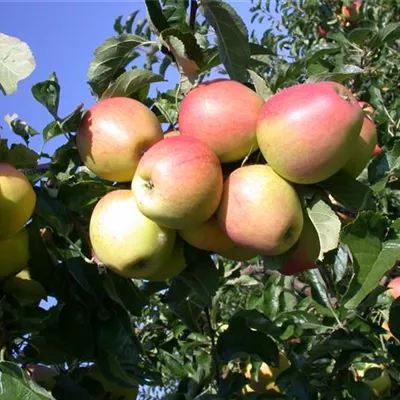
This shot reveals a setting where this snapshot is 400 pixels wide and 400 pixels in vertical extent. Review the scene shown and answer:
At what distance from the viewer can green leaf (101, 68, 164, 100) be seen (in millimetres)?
1277

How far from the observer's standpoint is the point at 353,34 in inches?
85.0

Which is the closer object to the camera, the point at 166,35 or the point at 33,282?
the point at 166,35

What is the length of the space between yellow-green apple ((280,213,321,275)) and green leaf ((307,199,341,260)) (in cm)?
3

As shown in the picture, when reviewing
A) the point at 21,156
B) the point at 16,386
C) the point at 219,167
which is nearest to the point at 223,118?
the point at 219,167

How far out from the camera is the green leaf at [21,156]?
4.24ft

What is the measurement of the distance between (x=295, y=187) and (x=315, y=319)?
80cm

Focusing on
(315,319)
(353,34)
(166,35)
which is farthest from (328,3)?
(166,35)

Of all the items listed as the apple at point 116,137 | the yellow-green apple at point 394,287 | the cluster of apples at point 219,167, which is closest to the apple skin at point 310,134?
the cluster of apples at point 219,167

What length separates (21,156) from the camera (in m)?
1.30

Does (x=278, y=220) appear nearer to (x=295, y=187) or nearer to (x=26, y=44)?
(x=295, y=187)

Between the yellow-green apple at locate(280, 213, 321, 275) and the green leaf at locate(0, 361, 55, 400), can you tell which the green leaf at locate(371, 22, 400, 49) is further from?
the green leaf at locate(0, 361, 55, 400)

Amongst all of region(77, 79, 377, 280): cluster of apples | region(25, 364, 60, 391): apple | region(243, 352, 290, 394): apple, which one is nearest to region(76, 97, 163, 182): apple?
region(77, 79, 377, 280): cluster of apples

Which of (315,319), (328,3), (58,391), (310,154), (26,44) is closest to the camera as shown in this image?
(310,154)

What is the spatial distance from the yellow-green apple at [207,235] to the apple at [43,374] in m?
0.65
